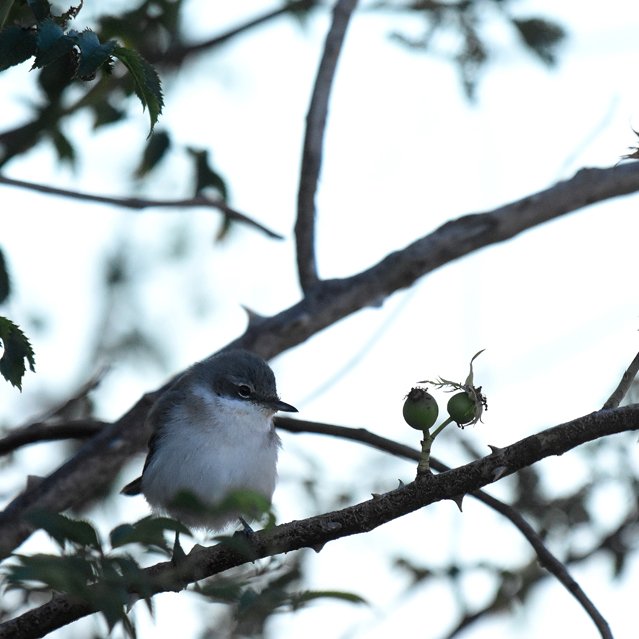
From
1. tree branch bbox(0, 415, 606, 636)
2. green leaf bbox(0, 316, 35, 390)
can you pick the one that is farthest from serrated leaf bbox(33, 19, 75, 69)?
tree branch bbox(0, 415, 606, 636)

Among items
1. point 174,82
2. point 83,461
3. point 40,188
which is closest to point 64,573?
point 40,188

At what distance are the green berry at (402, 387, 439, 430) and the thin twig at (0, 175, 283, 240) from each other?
198cm

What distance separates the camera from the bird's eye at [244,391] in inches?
211

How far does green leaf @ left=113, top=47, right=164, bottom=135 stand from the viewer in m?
2.54

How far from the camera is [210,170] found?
491 cm

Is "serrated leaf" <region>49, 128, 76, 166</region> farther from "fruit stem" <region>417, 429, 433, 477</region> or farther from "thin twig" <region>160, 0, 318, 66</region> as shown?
"fruit stem" <region>417, 429, 433, 477</region>

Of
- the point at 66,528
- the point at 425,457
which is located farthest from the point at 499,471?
the point at 66,528

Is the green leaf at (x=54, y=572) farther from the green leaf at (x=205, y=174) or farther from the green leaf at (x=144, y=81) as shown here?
the green leaf at (x=205, y=174)

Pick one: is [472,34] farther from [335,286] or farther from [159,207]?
[159,207]

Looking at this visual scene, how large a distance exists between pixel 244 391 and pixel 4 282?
6.19 ft

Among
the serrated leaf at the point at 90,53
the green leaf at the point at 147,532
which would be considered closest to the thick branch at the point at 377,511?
the green leaf at the point at 147,532

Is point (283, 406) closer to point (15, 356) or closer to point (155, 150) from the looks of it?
point (155, 150)

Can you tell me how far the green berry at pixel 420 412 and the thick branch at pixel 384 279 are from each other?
2247 millimetres

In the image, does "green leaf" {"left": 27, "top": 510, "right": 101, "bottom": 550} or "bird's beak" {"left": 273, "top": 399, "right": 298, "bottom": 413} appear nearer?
"green leaf" {"left": 27, "top": 510, "right": 101, "bottom": 550}
